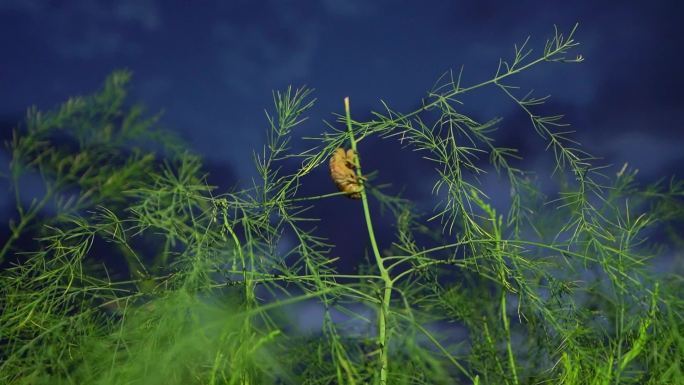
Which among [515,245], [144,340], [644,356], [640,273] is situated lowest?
[644,356]

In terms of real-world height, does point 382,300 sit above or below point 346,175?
below

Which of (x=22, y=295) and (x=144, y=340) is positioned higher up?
(x=22, y=295)

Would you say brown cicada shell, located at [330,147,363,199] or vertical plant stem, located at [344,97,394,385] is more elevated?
brown cicada shell, located at [330,147,363,199]

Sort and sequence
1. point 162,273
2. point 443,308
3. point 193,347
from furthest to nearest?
point 443,308, point 162,273, point 193,347

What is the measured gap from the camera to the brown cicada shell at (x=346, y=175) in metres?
1.02

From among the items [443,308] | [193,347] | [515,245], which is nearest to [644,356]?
[515,245]

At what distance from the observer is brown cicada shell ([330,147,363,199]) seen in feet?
3.33

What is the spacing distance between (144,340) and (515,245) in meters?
0.53

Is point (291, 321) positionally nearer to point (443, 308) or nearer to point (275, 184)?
point (275, 184)

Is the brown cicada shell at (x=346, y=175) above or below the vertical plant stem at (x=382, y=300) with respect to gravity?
above

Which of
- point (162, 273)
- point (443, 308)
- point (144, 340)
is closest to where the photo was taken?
point (144, 340)

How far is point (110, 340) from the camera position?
3.59 feet

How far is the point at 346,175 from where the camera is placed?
3.35 ft

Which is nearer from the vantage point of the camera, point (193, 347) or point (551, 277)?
point (193, 347)
